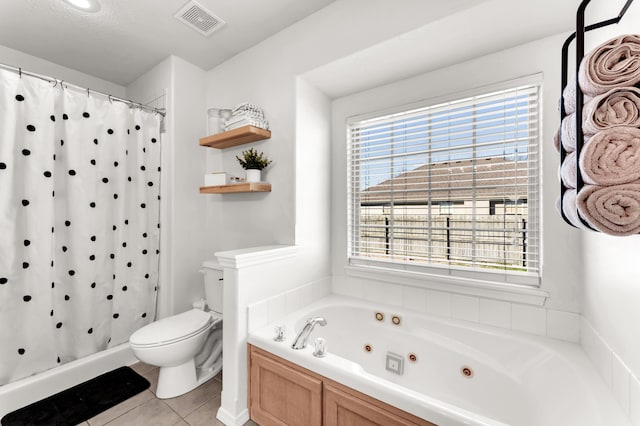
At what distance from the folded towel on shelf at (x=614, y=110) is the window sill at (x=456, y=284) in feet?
3.86

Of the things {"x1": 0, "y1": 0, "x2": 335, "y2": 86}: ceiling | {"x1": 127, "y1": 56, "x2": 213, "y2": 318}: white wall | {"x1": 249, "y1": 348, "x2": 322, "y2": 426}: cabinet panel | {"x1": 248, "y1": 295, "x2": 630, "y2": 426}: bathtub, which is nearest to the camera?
{"x1": 248, "y1": 295, "x2": 630, "y2": 426}: bathtub

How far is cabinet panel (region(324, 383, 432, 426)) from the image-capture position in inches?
43.4

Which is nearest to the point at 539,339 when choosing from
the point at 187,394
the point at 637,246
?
the point at 637,246

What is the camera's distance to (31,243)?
180cm

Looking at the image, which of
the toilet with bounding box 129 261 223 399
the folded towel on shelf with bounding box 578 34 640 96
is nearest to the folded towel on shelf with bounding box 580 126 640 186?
the folded towel on shelf with bounding box 578 34 640 96

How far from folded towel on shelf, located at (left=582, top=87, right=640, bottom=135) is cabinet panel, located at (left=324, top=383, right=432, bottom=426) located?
3.51ft

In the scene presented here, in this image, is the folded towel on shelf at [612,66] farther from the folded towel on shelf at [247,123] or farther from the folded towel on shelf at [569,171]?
the folded towel on shelf at [247,123]

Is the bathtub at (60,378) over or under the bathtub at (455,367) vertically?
under

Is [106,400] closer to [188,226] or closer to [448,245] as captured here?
[188,226]

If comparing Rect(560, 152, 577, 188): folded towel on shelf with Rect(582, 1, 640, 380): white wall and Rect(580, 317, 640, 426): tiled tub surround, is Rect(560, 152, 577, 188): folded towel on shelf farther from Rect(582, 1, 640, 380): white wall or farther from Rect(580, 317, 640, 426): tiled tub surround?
Rect(580, 317, 640, 426): tiled tub surround

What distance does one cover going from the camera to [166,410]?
1.74 metres

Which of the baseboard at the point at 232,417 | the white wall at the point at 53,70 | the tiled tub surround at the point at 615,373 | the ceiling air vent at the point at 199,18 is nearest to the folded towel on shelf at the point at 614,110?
the tiled tub surround at the point at 615,373

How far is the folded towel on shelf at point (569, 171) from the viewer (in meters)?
0.79

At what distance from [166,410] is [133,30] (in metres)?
2.57
